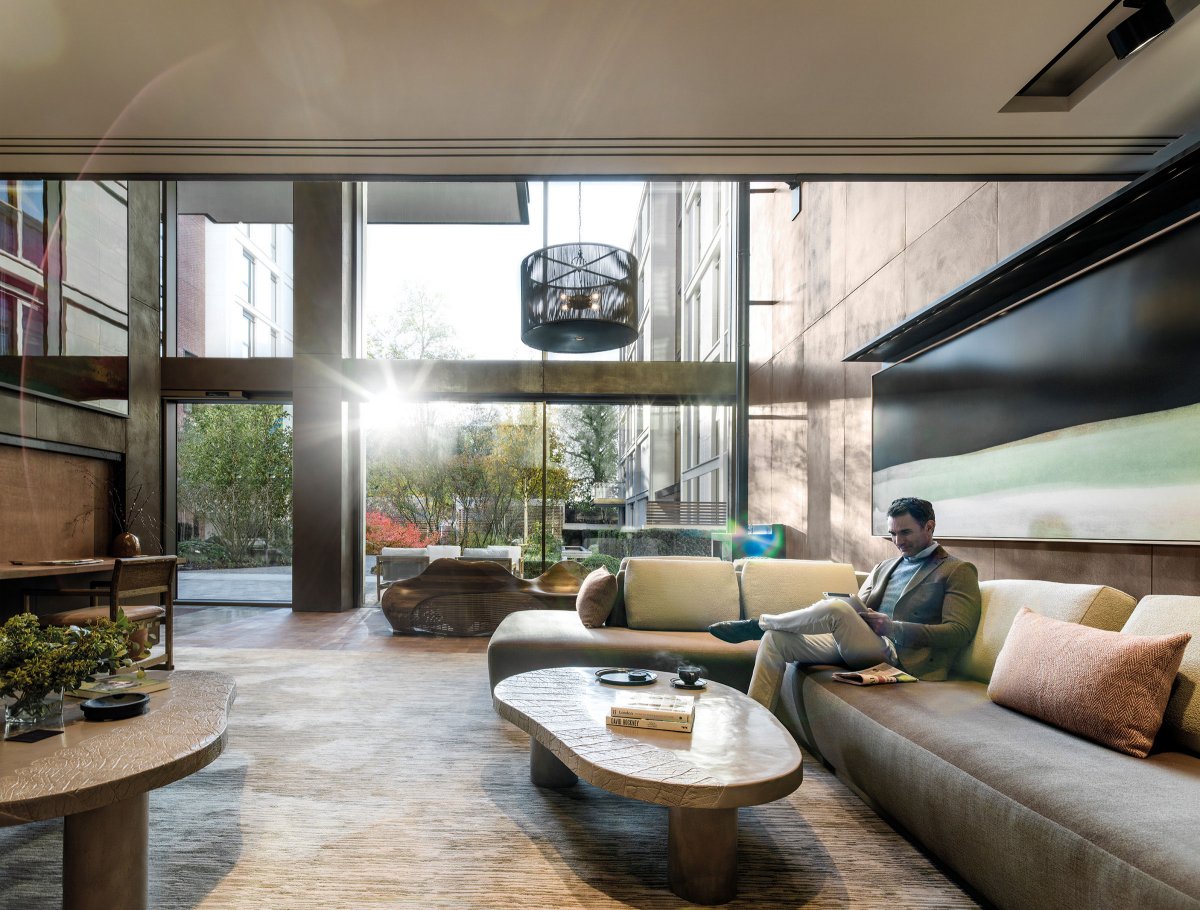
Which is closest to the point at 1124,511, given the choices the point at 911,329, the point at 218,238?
the point at 911,329

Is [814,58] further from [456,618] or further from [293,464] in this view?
[293,464]

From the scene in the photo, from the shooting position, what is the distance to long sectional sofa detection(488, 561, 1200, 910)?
1.54m

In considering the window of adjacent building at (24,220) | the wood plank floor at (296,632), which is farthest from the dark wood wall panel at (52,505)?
the window of adjacent building at (24,220)

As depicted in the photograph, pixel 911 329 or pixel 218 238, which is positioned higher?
pixel 218 238

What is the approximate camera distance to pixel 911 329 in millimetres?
4207

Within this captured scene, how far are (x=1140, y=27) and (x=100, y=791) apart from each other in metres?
3.79

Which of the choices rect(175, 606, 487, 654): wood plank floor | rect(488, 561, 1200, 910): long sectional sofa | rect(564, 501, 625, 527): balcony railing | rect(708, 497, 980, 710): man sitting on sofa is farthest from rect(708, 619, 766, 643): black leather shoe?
rect(564, 501, 625, 527): balcony railing

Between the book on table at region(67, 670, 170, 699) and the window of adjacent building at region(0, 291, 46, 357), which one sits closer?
the book on table at region(67, 670, 170, 699)

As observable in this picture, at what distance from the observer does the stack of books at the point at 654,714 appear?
2393 mm

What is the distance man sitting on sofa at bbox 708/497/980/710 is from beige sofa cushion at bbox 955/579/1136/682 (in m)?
0.07

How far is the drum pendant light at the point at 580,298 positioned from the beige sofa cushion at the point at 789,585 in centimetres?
196

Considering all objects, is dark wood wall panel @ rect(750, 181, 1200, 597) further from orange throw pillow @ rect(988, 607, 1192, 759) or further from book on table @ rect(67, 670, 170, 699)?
book on table @ rect(67, 670, 170, 699)

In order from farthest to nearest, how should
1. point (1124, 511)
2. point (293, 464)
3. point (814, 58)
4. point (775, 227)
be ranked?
point (293, 464), point (775, 227), point (1124, 511), point (814, 58)

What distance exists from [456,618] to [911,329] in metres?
4.52
